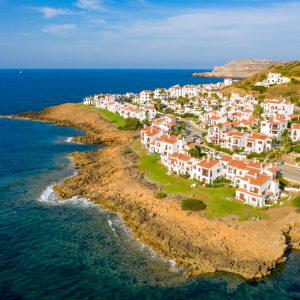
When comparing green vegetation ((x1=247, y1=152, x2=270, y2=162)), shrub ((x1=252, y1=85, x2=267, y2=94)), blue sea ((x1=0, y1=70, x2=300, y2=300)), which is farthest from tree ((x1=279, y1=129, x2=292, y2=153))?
shrub ((x1=252, y1=85, x2=267, y2=94))

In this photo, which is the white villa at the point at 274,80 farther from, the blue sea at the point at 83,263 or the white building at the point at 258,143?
the blue sea at the point at 83,263

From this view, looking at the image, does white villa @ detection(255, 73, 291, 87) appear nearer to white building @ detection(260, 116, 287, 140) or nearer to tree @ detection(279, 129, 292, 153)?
white building @ detection(260, 116, 287, 140)

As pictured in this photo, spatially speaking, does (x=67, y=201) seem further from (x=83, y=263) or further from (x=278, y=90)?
(x=278, y=90)

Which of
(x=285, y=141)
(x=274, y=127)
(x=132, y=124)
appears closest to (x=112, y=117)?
(x=132, y=124)

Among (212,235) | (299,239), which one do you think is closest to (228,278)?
(212,235)

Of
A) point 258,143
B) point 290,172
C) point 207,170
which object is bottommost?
point 290,172
